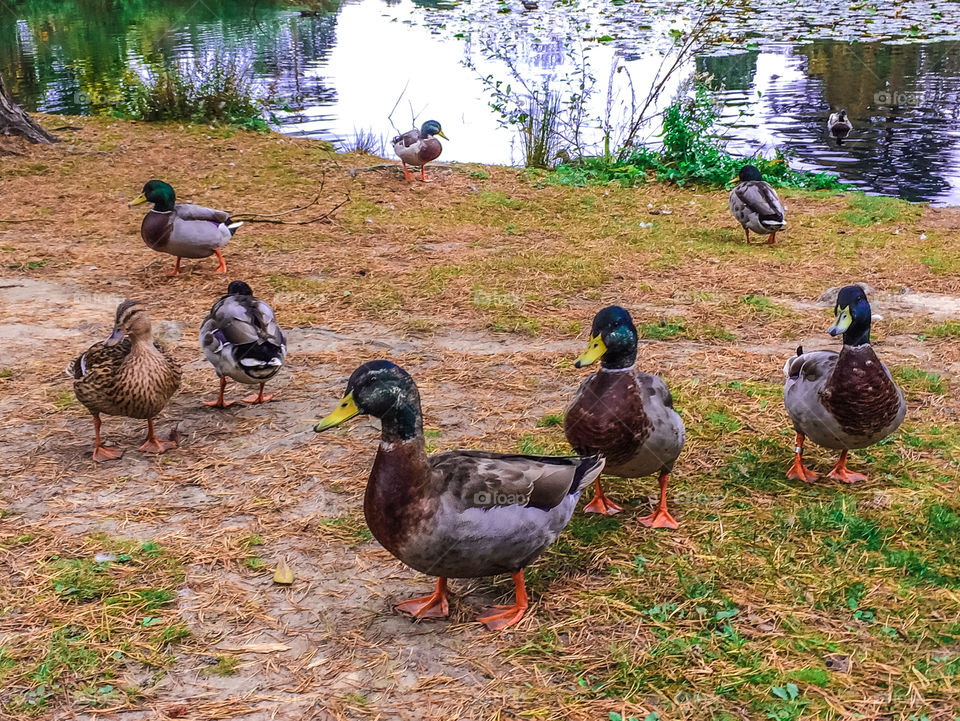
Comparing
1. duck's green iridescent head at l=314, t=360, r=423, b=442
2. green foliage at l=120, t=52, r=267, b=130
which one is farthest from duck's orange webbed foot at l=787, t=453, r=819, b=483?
green foliage at l=120, t=52, r=267, b=130

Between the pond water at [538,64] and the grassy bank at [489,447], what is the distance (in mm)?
5232

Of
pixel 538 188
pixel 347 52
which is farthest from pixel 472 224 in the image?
pixel 347 52

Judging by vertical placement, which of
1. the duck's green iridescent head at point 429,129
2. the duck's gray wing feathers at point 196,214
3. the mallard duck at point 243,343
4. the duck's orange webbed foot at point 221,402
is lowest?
the duck's orange webbed foot at point 221,402

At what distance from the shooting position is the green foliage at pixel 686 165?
10.4m

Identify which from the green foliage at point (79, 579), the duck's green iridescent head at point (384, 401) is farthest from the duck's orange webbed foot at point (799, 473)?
the green foliage at point (79, 579)

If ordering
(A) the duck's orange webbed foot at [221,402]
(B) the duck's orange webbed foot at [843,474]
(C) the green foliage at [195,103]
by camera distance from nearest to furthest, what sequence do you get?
(B) the duck's orange webbed foot at [843,474] → (A) the duck's orange webbed foot at [221,402] → (C) the green foliage at [195,103]

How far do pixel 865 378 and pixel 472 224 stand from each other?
5.50 metres

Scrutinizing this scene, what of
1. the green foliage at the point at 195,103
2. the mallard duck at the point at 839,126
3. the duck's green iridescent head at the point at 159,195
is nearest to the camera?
→ the duck's green iridescent head at the point at 159,195

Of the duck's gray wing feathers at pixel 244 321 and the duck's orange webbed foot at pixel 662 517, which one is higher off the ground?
the duck's gray wing feathers at pixel 244 321

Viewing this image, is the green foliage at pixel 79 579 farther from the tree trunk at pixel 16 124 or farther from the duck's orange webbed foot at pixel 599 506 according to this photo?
the tree trunk at pixel 16 124

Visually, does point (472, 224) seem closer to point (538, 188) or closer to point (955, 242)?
point (538, 188)

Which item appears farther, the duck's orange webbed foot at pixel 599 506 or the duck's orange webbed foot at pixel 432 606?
the duck's orange webbed foot at pixel 599 506

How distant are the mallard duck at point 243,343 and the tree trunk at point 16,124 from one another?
7.22m

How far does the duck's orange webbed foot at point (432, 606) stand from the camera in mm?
3021
